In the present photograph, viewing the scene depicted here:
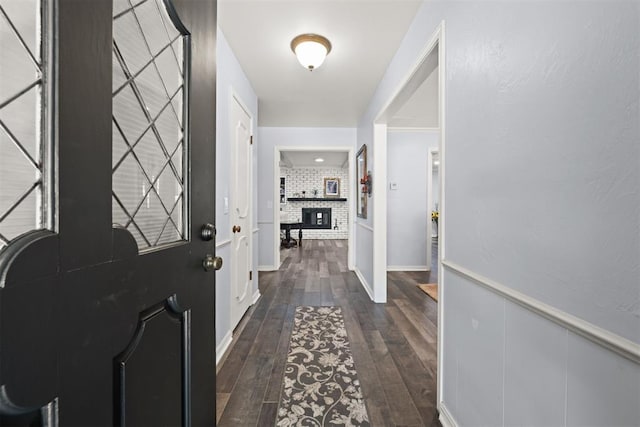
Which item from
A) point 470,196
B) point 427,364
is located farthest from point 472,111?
point 427,364

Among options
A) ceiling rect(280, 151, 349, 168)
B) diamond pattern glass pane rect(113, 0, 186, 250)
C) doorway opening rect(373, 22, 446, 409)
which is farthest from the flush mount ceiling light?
ceiling rect(280, 151, 349, 168)

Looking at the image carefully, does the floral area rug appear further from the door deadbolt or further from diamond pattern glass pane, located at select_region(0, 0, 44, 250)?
diamond pattern glass pane, located at select_region(0, 0, 44, 250)

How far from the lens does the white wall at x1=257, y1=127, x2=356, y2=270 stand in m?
4.87

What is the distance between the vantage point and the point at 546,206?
0.80m

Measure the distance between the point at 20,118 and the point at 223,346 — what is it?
6.80ft

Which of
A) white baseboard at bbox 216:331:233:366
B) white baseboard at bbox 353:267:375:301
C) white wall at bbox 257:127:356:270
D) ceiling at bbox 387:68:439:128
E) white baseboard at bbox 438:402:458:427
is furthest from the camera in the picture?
white wall at bbox 257:127:356:270

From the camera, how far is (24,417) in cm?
38

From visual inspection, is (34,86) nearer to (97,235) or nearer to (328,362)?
(97,235)

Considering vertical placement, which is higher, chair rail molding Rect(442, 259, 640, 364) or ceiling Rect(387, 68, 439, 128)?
ceiling Rect(387, 68, 439, 128)

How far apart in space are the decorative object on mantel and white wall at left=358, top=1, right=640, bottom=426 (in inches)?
102

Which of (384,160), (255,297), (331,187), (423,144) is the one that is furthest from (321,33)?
(331,187)

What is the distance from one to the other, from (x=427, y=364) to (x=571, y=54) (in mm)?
1903

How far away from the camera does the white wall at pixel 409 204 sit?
16.2ft

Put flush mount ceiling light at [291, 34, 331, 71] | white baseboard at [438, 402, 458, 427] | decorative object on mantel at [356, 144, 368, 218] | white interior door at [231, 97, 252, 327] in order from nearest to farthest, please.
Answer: white baseboard at [438, 402, 458, 427] < flush mount ceiling light at [291, 34, 331, 71] < white interior door at [231, 97, 252, 327] < decorative object on mantel at [356, 144, 368, 218]
